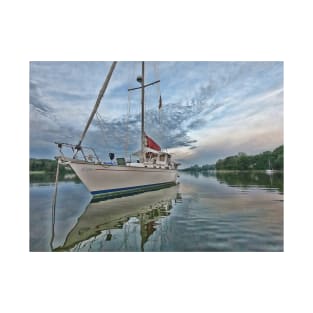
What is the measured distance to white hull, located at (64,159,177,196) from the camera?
555 centimetres

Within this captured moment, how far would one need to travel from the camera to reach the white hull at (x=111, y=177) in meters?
5.55

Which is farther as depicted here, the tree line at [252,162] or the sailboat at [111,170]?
the sailboat at [111,170]

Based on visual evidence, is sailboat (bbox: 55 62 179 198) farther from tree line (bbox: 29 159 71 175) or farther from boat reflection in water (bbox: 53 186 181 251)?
boat reflection in water (bbox: 53 186 181 251)

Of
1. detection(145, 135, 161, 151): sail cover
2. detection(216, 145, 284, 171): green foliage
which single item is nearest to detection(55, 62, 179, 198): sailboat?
detection(145, 135, 161, 151): sail cover

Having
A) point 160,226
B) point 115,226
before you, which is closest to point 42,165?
point 115,226

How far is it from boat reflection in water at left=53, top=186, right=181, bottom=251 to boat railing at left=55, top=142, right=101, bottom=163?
112 cm

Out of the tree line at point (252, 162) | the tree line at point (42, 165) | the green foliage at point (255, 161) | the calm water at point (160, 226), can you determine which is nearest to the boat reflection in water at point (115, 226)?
the calm water at point (160, 226)

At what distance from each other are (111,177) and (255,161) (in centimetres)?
356

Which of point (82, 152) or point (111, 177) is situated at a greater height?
point (82, 152)

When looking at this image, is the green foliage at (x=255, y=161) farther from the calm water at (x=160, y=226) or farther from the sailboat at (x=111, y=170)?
the sailboat at (x=111, y=170)

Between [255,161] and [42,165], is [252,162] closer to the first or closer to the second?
[255,161]

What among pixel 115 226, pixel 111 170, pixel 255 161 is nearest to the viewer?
pixel 115 226

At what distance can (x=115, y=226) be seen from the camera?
3875mm

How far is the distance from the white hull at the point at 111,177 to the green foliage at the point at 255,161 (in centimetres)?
257
